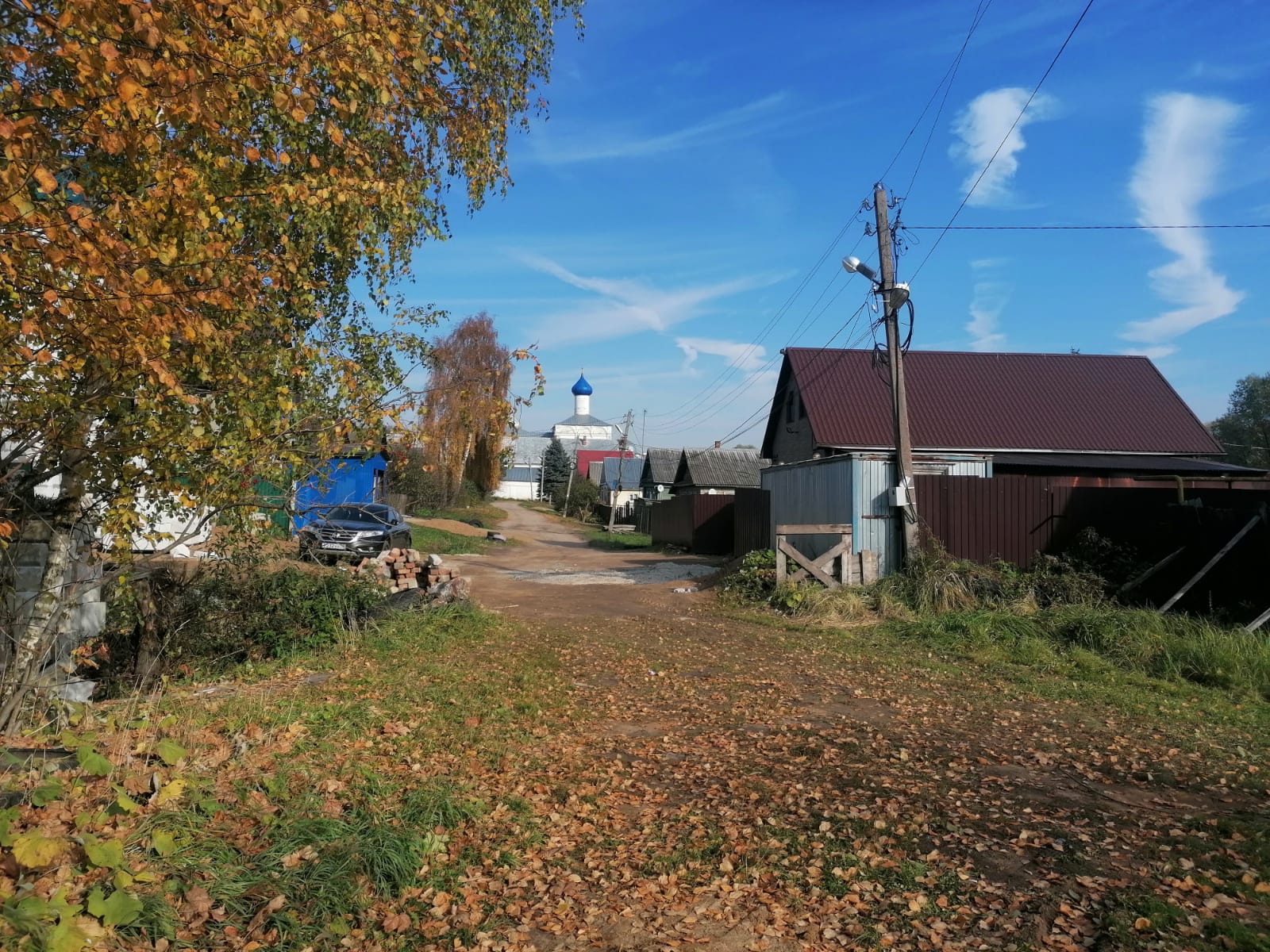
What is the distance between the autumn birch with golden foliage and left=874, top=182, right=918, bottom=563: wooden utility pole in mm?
8788

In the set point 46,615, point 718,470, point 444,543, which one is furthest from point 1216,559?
point 718,470

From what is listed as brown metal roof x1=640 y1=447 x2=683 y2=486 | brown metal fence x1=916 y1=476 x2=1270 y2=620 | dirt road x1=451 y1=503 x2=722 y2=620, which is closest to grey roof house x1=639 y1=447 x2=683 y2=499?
brown metal roof x1=640 y1=447 x2=683 y2=486

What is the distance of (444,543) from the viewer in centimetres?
2847

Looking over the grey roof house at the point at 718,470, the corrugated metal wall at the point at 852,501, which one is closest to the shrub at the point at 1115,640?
the corrugated metal wall at the point at 852,501

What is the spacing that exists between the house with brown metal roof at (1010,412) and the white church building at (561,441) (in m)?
58.7

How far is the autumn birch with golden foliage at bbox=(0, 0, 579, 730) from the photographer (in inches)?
156

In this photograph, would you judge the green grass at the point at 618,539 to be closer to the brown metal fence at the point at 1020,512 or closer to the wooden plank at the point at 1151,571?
the brown metal fence at the point at 1020,512

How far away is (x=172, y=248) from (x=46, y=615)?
334cm

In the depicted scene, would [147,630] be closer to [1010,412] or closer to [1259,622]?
→ [1259,622]

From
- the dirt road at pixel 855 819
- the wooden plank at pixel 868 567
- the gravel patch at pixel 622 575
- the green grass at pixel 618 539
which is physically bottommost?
the green grass at pixel 618 539

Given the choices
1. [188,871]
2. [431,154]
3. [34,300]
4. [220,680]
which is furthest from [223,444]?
[431,154]

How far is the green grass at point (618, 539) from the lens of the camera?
110 feet

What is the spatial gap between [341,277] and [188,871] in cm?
734

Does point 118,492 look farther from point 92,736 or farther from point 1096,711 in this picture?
point 1096,711
